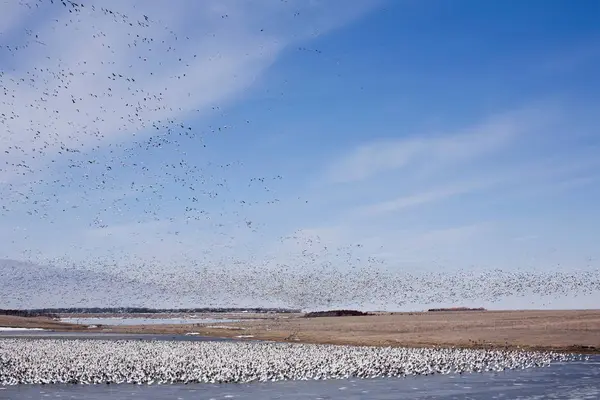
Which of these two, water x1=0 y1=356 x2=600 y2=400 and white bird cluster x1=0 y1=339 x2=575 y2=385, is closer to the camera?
water x1=0 y1=356 x2=600 y2=400

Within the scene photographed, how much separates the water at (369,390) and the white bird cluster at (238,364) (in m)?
1.83

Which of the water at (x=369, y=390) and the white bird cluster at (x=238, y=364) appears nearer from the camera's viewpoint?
the water at (x=369, y=390)

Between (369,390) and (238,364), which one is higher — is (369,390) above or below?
below

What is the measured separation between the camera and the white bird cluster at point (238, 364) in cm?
2853

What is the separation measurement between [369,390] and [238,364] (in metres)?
10.6

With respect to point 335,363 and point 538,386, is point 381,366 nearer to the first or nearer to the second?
point 335,363

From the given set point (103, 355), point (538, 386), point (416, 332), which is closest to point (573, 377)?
point (538, 386)

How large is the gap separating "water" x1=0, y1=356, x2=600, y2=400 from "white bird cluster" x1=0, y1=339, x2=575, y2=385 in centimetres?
183

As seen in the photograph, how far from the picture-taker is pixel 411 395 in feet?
76.5

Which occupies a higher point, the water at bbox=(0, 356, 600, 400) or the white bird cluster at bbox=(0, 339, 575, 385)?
the white bird cluster at bbox=(0, 339, 575, 385)

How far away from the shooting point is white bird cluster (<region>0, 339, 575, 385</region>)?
28531mm

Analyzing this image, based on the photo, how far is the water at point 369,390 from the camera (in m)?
23.0

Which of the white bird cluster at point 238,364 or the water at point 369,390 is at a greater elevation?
the white bird cluster at point 238,364

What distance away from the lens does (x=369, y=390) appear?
24.8 m
